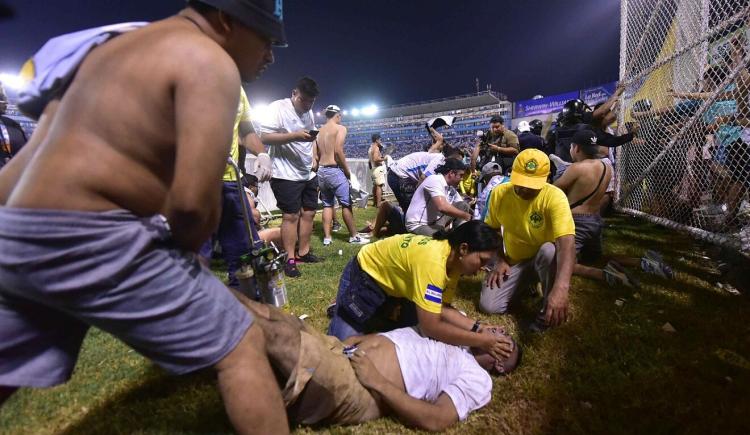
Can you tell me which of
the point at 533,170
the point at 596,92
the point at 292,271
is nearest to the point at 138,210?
the point at 533,170

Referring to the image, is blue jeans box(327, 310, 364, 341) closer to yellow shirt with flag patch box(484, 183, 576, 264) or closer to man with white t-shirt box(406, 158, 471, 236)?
yellow shirt with flag patch box(484, 183, 576, 264)

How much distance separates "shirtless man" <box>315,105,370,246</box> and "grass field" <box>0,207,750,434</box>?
111 inches

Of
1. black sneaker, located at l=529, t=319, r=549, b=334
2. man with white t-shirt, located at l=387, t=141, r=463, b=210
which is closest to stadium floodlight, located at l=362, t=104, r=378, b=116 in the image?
man with white t-shirt, located at l=387, t=141, r=463, b=210

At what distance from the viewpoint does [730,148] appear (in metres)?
4.02

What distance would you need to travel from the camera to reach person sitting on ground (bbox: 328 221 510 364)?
208 centimetres

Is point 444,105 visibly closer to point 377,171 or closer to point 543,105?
point 543,105

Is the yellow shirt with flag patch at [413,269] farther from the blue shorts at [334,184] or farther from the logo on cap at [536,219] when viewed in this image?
the blue shorts at [334,184]

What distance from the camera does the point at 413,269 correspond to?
2219 mm

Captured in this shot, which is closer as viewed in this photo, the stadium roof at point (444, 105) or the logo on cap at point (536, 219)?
the logo on cap at point (536, 219)

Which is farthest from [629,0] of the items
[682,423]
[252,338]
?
[252,338]

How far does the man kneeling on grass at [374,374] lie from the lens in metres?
1.50

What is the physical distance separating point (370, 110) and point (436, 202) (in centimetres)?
4874

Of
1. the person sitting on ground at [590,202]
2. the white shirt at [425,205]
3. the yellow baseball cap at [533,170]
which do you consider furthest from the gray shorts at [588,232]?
the white shirt at [425,205]

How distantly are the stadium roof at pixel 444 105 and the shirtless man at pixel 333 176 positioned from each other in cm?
4014
